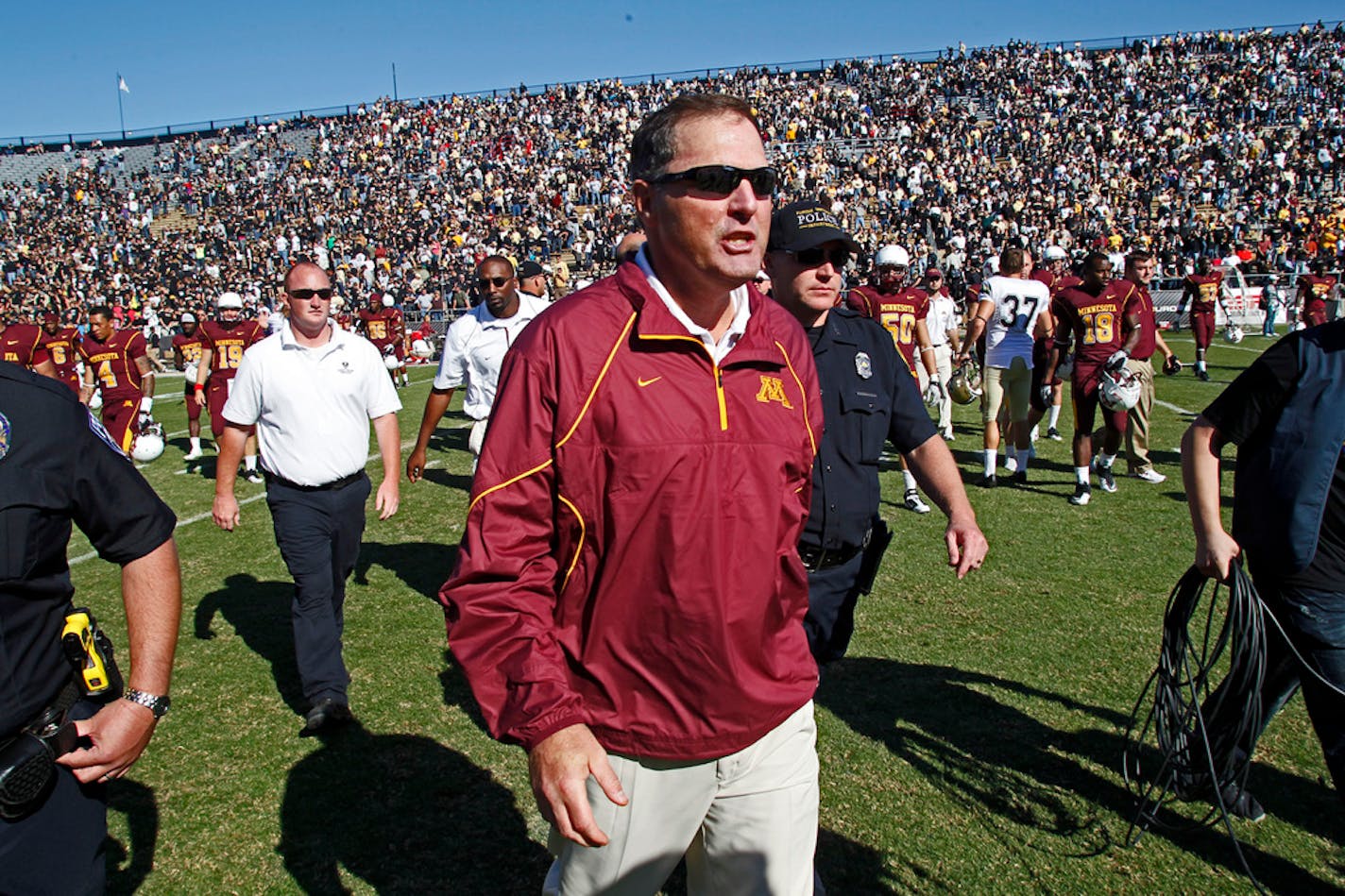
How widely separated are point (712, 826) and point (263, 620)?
203 inches

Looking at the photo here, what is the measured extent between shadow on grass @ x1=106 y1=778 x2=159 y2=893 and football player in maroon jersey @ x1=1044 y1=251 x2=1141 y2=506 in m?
7.56

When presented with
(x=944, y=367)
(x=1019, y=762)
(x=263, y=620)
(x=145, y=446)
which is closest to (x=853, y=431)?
(x=1019, y=762)

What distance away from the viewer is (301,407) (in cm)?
483

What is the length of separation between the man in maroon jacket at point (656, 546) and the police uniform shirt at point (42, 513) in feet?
2.96

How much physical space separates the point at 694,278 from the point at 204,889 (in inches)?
121

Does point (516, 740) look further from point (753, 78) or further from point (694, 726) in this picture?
point (753, 78)

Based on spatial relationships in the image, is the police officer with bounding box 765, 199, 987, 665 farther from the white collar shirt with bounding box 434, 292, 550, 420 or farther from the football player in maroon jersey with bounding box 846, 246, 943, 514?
the football player in maroon jersey with bounding box 846, 246, 943, 514

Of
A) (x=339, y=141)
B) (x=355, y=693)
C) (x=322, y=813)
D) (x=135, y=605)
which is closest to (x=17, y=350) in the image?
(x=355, y=693)

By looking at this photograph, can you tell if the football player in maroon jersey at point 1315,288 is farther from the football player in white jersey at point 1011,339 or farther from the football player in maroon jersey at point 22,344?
the football player in maroon jersey at point 22,344

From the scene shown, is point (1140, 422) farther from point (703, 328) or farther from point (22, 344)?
point (22, 344)

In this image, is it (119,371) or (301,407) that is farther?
(119,371)

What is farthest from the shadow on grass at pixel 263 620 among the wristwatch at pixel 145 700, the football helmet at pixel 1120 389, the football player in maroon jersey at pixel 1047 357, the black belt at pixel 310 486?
the football player in maroon jersey at pixel 1047 357

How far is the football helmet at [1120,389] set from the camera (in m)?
8.51

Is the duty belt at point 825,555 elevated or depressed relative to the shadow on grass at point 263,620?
elevated
